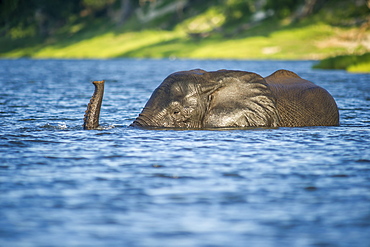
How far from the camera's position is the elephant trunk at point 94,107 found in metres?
13.1

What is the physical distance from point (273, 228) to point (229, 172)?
2666 millimetres

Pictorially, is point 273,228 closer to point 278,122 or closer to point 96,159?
point 96,159

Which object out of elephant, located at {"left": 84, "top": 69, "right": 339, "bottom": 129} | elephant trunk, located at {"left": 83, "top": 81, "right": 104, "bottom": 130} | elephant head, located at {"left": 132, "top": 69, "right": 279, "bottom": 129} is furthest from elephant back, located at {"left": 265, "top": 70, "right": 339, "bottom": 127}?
elephant trunk, located at {"left": 83, "top": 81, "right": 104, "bottom": 130}

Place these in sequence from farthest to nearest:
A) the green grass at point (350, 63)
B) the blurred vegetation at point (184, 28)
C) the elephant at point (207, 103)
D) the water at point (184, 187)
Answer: the blurred vegetation at point (184, 28) → the green grass at point (350, 63) → the elephant at point (207, 103) → the water at point (184, 187)

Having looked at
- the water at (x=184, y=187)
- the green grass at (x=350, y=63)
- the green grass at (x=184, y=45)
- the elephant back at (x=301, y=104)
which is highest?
the green grass at (x=184, y=45)

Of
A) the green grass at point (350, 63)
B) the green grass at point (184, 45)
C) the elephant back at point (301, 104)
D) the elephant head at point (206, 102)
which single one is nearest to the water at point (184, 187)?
the elephant head at point (206, 102)

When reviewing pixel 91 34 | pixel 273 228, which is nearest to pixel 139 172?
pixel 273 228

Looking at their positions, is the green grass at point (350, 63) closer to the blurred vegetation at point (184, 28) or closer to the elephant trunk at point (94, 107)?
the blurred vegetation at point (184, 28)

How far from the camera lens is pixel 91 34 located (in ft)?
371

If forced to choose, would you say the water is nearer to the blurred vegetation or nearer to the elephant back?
the elephant back

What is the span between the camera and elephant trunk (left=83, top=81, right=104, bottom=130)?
43.1 feet

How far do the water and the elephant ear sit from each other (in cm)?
33

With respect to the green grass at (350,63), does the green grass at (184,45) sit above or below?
above

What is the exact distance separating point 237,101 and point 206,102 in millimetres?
610
